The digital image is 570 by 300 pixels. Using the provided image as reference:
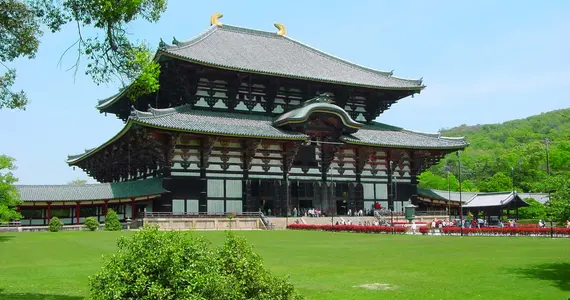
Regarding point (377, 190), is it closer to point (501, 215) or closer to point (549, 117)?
point (501, 215)

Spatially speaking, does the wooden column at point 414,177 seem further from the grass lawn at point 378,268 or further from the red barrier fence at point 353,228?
the grass lawn at point 378,268

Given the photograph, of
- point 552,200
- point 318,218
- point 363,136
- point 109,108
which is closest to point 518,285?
point 552,200

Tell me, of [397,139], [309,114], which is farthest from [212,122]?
Answer: [397,139]

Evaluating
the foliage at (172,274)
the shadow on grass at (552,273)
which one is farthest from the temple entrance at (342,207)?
the foliage at (172,274)

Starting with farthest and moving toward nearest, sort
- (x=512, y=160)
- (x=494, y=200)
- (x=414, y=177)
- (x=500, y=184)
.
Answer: (x=512, y=160) < (x=500, y=184) < (x=494, y=200) < (x=414, y=177)

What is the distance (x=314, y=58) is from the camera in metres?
66.0

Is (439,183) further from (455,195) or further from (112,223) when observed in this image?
(112,223)

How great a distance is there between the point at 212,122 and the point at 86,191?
13.7 meters

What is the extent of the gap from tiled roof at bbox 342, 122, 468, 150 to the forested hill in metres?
10.6

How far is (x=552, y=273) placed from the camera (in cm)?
1892

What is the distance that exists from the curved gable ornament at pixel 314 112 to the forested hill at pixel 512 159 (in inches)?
903

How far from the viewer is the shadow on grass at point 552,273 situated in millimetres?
17184

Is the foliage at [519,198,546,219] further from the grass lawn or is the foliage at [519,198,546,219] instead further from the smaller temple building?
the smaller temple building

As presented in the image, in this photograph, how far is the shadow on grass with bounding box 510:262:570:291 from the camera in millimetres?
17184
